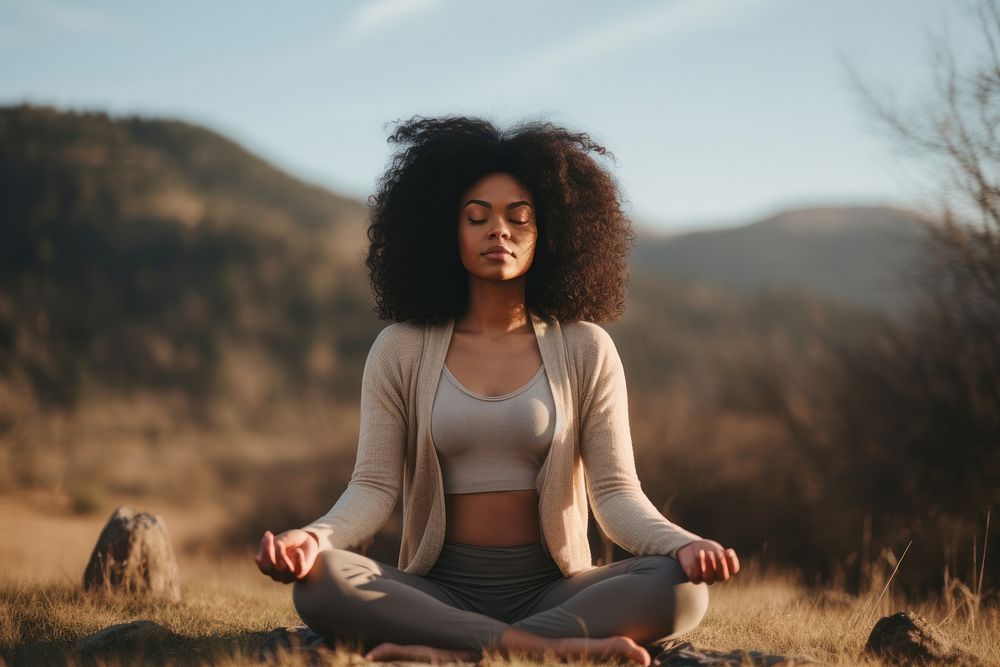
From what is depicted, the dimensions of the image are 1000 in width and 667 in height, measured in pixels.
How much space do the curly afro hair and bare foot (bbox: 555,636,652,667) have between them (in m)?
1.37

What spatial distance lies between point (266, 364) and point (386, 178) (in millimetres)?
27913

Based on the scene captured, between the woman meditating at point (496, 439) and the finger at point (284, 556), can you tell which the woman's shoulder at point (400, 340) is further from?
the finger at point (284, 556)

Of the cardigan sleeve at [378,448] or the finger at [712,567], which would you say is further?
the cardigan sleeve at [378,448]

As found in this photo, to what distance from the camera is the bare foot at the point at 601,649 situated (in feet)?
10.5

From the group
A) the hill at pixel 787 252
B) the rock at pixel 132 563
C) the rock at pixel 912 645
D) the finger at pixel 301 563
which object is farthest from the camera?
the hill at pixel 787 252

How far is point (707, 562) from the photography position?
3.22 m

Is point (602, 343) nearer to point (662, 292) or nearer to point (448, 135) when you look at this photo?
point (448, 135)

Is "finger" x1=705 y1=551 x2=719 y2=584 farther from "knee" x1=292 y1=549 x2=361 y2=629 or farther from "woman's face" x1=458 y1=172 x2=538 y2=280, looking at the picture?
"woman's face" x1=458 y1=172 x2=538 y2=280

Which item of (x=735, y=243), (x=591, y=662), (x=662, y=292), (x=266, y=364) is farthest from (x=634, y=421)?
(x=735, y=243)

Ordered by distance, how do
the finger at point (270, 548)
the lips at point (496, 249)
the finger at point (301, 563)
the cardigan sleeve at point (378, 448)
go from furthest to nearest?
the lips at point (496, 249)
the cardigan sleeve at point (378, 448)
the finger at point (301, 563)
the finger at point (270, 548)

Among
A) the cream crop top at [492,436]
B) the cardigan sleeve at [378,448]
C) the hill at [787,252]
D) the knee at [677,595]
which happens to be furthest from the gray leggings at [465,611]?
the hill at [787,252]

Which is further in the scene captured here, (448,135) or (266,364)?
(266,364)

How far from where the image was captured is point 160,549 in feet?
16.4

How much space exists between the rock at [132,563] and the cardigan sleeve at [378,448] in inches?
66.3
